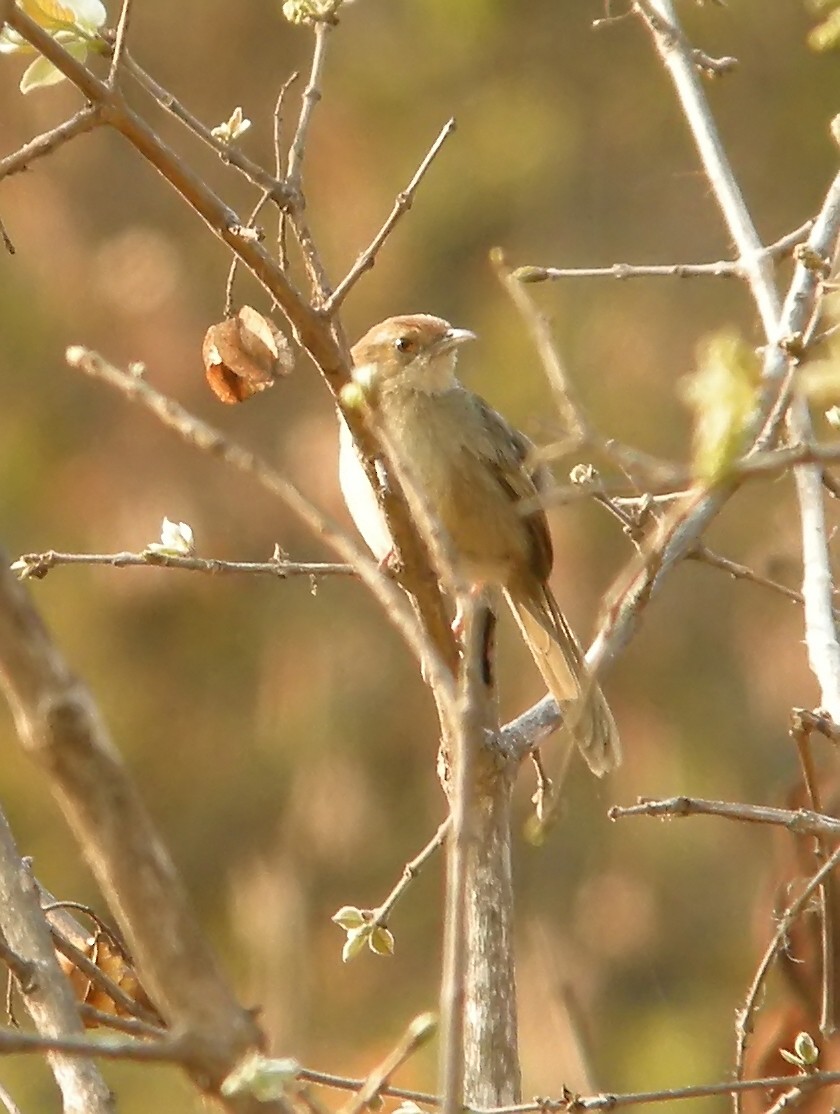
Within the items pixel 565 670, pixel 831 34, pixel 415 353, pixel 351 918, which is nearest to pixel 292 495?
pixel 831 34

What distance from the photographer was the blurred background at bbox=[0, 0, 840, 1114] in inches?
392

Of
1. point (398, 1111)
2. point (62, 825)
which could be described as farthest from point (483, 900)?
point (62, 825)

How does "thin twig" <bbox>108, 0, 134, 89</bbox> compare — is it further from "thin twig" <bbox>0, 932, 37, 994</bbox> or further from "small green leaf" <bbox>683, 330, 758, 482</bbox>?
"small green leaf" <bbox>683, 330, 758, 482</bbox>

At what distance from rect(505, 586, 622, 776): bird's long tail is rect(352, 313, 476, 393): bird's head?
0.62 meters

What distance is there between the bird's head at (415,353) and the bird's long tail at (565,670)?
0.62 m

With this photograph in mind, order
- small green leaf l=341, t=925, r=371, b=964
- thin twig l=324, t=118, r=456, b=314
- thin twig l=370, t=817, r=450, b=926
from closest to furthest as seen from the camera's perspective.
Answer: thin twig l=324, t=118, r=456, b=314
thin twig l=370, t=817, r=450, b=926
small green leaf l=341, t=925, r=371, b=964

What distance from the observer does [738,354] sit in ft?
4.71

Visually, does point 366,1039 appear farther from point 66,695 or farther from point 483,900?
point 66,695

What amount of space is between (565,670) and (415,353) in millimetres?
1030

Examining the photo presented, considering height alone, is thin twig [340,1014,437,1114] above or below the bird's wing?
below

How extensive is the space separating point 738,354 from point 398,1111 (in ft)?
4.13

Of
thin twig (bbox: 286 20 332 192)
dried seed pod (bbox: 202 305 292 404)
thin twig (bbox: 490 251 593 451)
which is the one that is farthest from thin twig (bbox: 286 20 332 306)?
thin twig (bbox: 490 251 593 451)

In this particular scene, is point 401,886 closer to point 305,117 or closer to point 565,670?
point 305,117

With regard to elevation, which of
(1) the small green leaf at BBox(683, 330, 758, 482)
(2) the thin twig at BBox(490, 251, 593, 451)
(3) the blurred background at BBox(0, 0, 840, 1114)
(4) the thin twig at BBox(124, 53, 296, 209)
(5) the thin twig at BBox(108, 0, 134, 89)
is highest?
(3) the blurred background at BBox(0, 0, 840, 1114)
